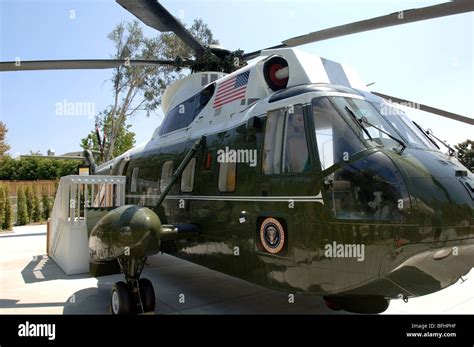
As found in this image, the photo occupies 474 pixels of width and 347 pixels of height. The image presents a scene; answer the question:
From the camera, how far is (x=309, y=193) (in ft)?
12.8

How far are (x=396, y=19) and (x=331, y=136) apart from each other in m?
1.99

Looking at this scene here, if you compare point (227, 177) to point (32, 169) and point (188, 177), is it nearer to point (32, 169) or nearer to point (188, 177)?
point (188, 177)

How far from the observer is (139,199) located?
8164mm

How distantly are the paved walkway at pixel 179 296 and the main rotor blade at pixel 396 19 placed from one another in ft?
13.6

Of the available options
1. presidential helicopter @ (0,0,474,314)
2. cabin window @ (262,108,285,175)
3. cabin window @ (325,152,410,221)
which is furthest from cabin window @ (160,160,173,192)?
A: cabin window @ (325,152,410,221)

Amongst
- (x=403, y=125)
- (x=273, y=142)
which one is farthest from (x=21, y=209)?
(x=403, y=125)

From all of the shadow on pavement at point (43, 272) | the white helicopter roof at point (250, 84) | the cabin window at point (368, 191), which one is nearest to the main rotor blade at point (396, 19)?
the white helicopter roof at point (250, 84)

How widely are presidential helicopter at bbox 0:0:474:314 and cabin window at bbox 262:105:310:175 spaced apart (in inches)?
0.6

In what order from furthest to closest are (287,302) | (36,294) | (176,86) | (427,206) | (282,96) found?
1. (176,86)
2. (36,294)
3. (287,302)
4. (282,96)
5. (427,206)

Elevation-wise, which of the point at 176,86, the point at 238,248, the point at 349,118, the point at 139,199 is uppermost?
the point at 176,86

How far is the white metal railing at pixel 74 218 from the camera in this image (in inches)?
329
